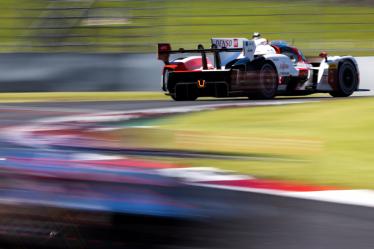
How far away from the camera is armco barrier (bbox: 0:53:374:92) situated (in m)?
16.8

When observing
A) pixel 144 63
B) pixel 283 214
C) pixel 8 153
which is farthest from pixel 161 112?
pixel 8 153

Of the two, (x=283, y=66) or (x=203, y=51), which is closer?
(x=203, y=51)

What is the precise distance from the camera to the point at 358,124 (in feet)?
32.5

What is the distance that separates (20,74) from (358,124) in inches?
358

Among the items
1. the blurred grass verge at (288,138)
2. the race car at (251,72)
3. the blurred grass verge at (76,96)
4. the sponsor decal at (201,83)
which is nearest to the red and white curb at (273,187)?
the blurred grass verge at (288,138)

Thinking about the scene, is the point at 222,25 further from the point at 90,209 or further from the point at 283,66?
the point at 90,209

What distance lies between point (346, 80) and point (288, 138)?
6383 millimetres

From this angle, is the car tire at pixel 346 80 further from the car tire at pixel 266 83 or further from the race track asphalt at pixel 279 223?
the race track asphalt at pixel 279 223

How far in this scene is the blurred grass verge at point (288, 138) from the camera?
20.5ft

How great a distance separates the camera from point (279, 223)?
4602 mm

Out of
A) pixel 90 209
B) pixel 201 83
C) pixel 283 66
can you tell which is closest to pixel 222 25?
pixel 283 66

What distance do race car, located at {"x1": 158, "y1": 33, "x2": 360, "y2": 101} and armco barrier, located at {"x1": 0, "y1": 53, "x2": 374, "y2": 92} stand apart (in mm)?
2538

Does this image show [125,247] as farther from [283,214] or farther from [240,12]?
[240,12]

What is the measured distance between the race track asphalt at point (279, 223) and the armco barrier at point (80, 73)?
456 inches
